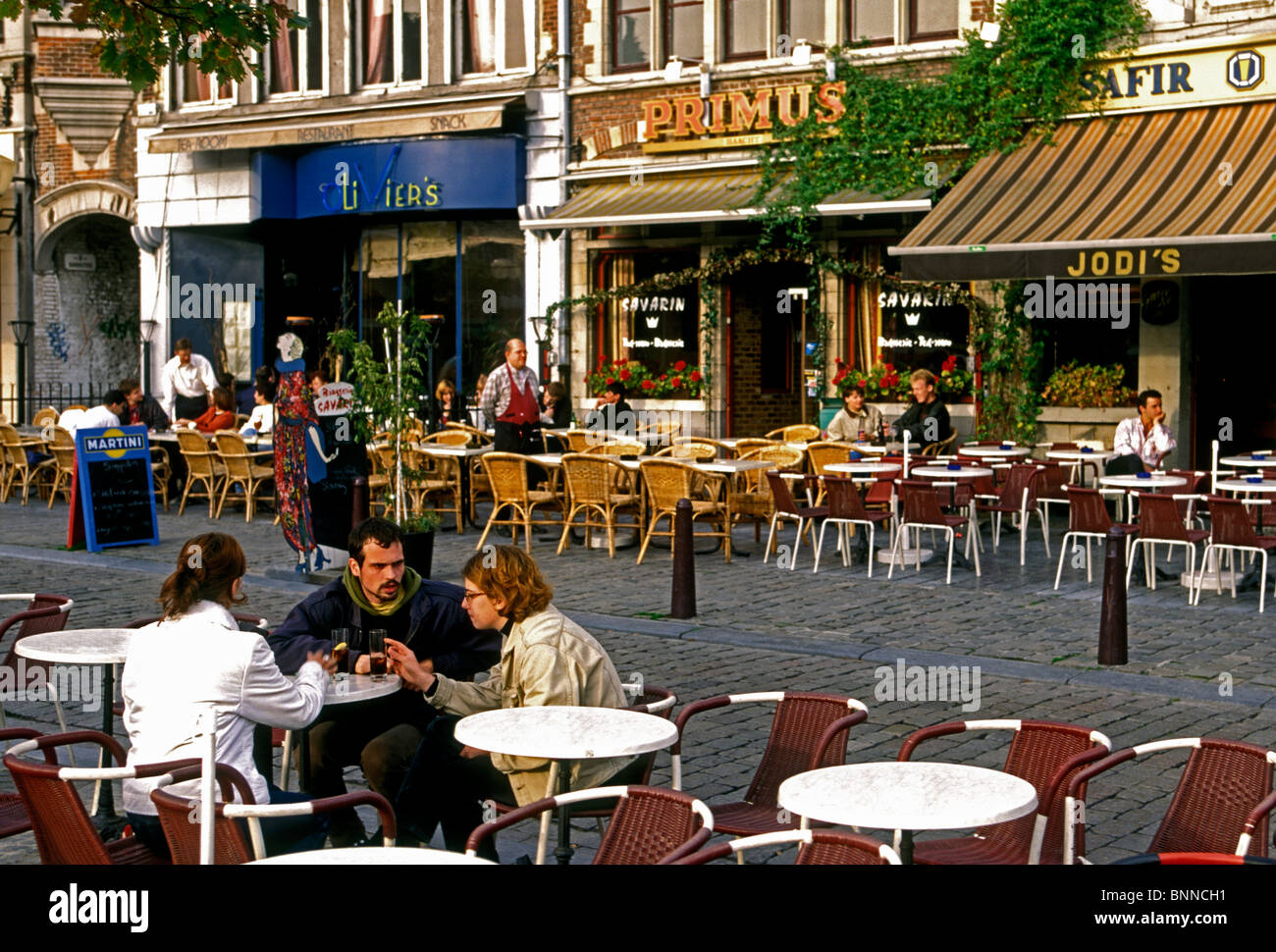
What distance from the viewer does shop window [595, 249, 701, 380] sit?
2023 cm

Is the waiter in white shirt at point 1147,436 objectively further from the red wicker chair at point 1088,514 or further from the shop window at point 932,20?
the shop window at point 932,20

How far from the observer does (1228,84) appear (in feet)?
53.1

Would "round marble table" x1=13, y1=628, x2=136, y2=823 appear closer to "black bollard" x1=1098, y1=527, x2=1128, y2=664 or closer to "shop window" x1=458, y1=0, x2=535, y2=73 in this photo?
"black bollard" x1=1098, y1=527, x2=1128, y2=664

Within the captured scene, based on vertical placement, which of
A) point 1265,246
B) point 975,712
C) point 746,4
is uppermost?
point 746,4

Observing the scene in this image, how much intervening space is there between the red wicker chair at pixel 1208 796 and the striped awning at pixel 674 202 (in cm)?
1295

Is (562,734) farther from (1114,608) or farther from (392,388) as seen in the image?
(392,388)

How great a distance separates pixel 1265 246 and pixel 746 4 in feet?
25.7

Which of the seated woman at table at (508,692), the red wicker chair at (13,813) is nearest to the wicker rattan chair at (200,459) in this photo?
the red wicker chair at (13,813)

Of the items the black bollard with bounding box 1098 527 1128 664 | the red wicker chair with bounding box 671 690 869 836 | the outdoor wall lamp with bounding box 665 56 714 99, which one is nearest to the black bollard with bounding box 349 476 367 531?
the black bollard with bounding box 1098 527 1128 664

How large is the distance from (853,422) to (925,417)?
2.28ft

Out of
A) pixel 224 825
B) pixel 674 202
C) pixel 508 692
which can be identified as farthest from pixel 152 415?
pixel 224 825

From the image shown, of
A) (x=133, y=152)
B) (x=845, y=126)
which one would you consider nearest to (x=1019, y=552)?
(x=845, y=126)
